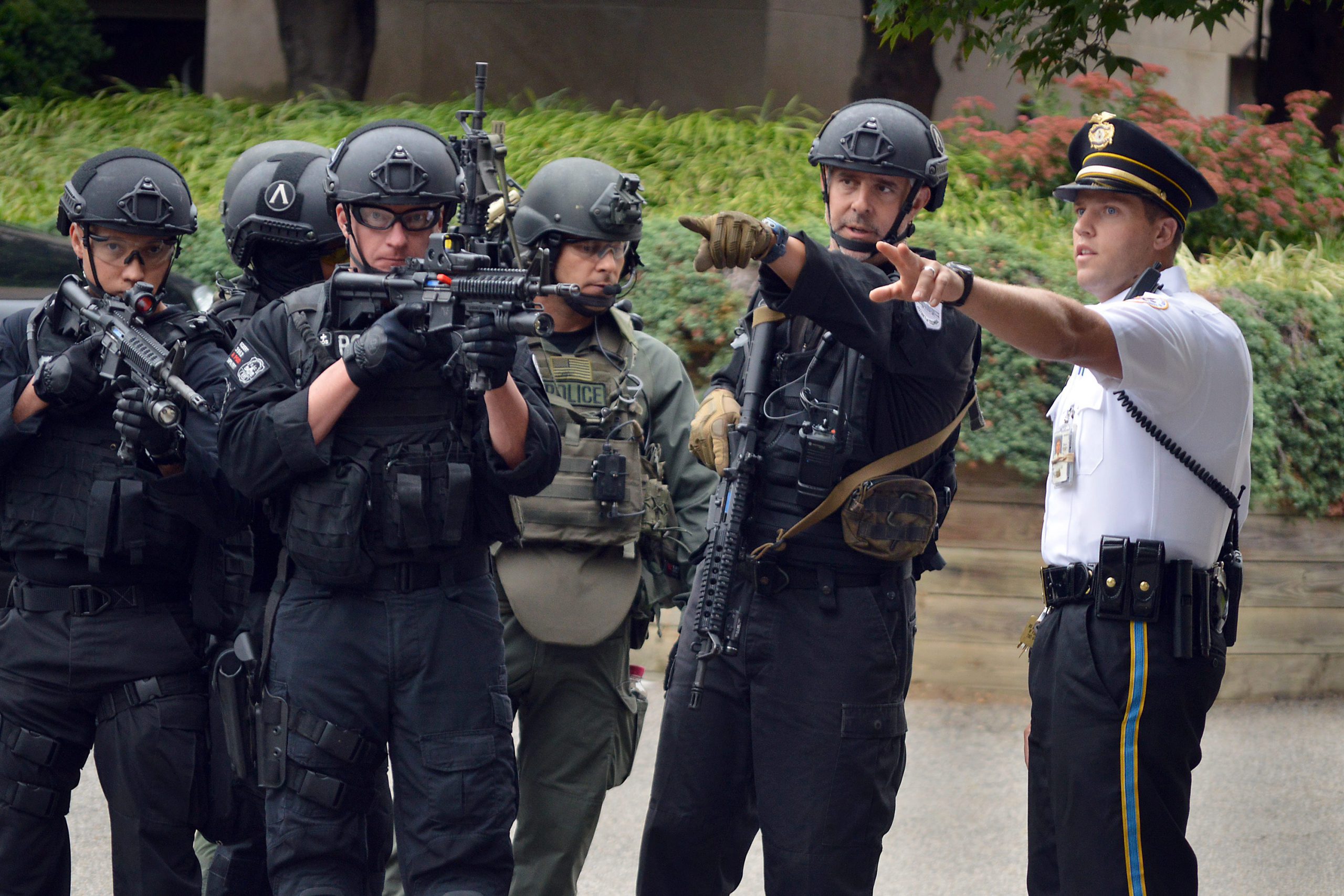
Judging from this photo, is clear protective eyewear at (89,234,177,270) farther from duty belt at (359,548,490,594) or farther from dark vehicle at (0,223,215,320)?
dark vehicle at (0,223,215,320)

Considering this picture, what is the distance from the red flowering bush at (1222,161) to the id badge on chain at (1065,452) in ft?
17.7

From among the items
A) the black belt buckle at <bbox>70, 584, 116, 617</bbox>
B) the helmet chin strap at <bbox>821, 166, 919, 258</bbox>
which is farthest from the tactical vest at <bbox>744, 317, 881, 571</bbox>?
the black belt buckle at <bbox>70, 584, 116, 617</bbox>

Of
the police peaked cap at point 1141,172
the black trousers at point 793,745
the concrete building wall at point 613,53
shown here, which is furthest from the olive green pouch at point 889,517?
the concrete building wall at point 613,53

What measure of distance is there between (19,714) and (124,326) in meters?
1.06

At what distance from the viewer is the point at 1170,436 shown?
338 cm

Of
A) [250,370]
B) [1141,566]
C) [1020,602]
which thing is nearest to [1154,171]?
[1141,566]

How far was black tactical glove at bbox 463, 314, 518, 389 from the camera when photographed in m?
3.21

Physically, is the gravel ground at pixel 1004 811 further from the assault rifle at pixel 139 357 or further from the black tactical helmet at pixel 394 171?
the black tactical helmet at pixel 394 171

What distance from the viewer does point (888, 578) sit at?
375 centimetres

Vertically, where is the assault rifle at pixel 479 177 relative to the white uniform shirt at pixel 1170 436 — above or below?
above

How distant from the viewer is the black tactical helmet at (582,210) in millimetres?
4219

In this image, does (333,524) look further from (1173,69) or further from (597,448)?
(1173,69)

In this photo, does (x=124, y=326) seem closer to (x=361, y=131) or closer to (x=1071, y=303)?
(x=361, y=131)

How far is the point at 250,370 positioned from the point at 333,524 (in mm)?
484
